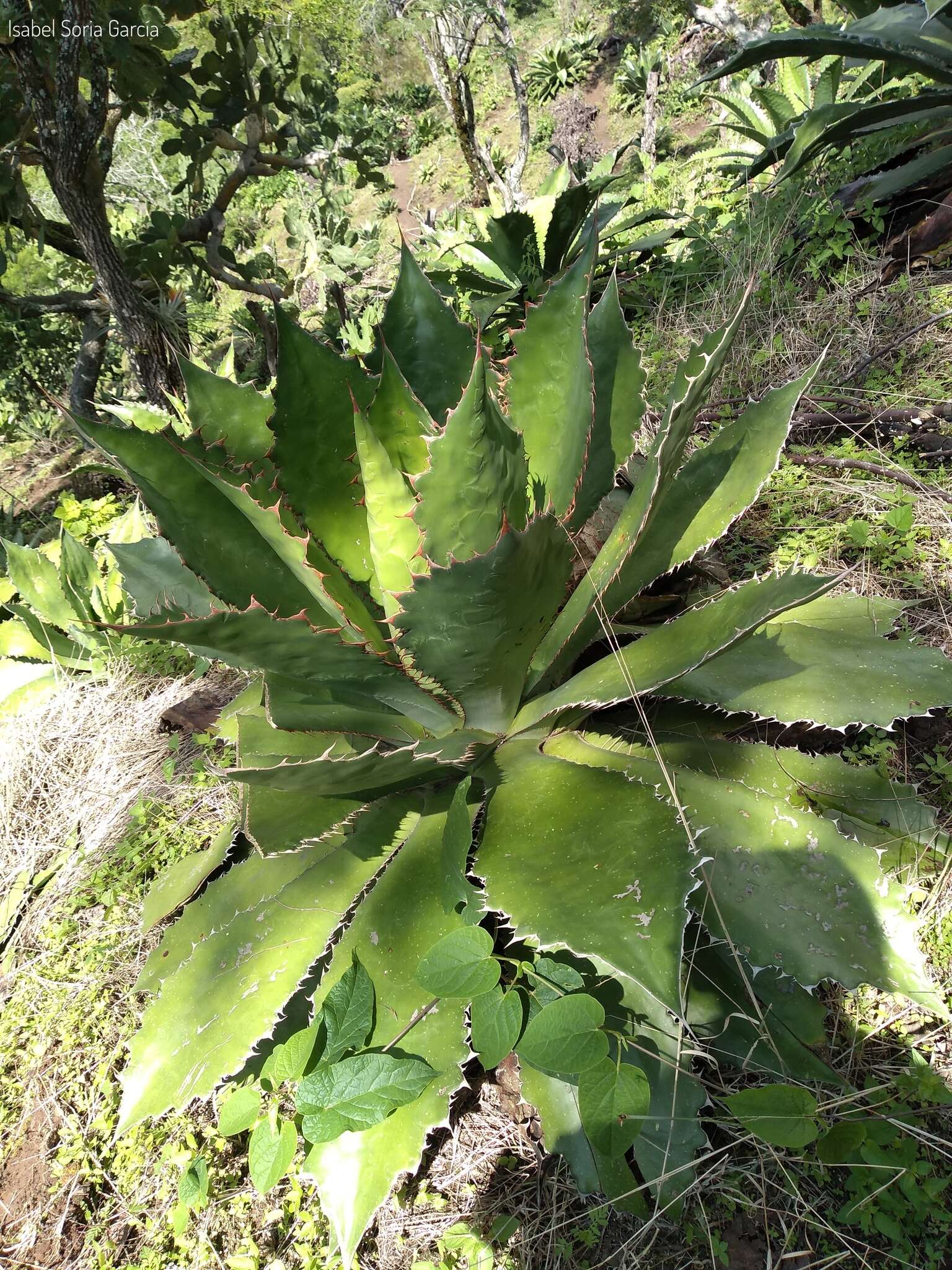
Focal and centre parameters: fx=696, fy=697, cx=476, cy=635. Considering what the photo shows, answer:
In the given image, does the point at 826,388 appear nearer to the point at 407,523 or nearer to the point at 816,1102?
the point at 407,523

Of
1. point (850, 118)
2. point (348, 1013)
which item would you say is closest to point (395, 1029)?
point (348, 1013)

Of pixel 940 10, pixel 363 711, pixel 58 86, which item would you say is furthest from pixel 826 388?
pixel 58 86

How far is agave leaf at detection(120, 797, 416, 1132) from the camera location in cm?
101

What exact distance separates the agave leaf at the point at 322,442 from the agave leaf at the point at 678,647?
0.42 metres

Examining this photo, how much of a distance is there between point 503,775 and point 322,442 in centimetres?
65

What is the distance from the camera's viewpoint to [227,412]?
122 centimetres

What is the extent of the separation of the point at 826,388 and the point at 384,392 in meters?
1.32

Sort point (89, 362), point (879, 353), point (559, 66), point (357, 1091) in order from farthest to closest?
point (559, 66) < point (89, 362) < point (879, 353) < point (357, 1091)

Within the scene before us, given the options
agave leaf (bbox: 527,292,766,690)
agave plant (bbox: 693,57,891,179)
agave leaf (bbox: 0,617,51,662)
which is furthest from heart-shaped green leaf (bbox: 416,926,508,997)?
agave plant (bbox: 693,57,891,179)

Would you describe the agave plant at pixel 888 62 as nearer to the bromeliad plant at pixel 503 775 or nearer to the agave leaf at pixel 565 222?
the agave leaf at pixel 565 222

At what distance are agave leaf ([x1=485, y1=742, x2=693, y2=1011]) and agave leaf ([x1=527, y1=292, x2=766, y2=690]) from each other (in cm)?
21

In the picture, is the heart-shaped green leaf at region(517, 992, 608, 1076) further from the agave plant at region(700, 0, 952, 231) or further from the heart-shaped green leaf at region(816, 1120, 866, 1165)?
the agave plant at region(700, 0, 952, 231)

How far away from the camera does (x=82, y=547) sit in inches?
93.4

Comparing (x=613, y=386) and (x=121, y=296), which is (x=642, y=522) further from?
(x=121, y=296)
